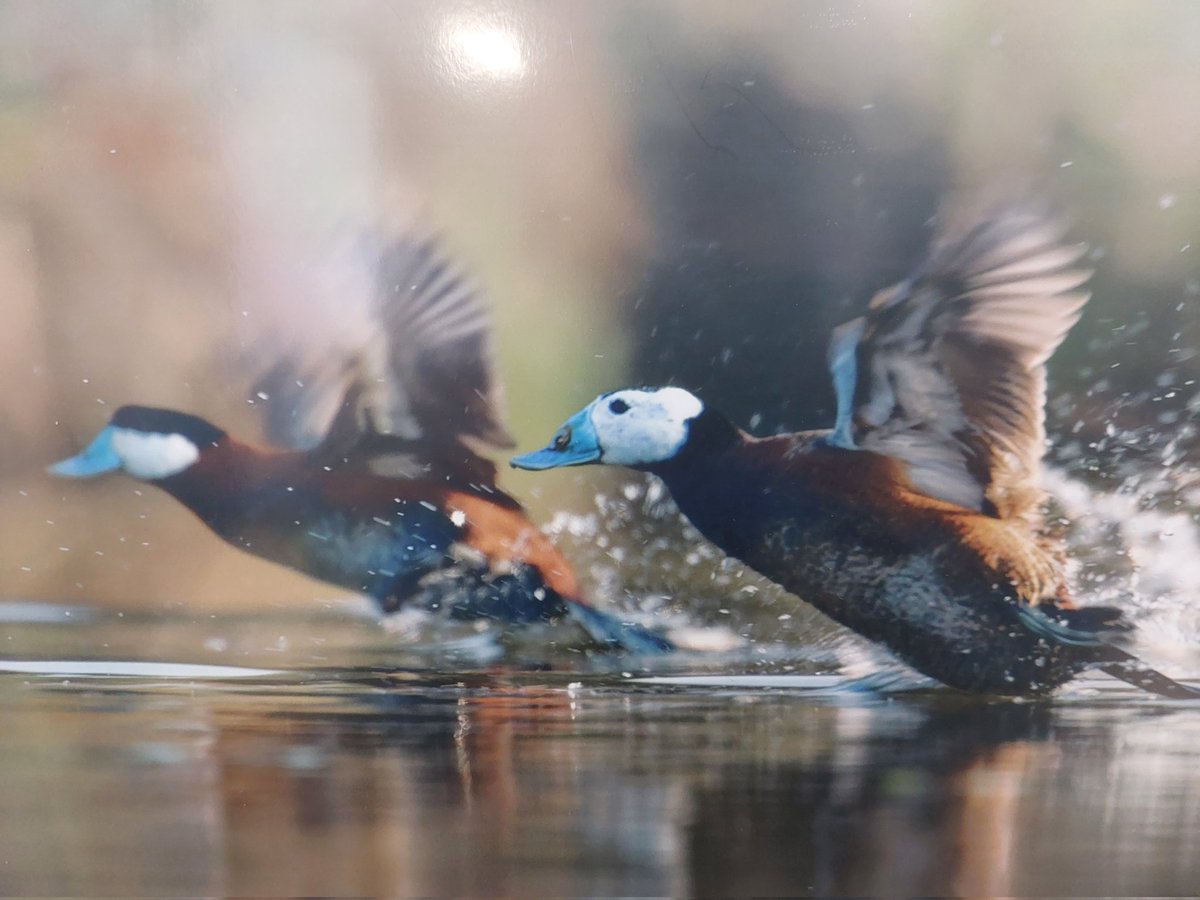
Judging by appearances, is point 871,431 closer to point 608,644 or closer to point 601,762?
point 608,644

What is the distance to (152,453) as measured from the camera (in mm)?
1682

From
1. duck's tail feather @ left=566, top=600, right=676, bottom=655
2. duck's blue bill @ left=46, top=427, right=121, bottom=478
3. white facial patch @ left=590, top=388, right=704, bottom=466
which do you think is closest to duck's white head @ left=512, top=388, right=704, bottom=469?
white facial patch @ left=590, top=388, right=704, bottom=466

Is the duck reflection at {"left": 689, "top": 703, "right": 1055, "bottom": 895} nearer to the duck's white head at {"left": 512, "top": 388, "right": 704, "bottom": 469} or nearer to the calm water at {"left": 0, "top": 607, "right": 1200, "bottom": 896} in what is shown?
the calm water at {"left": 0, "top": 607, "right": 1200, "bottom": 896}

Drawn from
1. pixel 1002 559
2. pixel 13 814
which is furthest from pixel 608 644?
pixel 13 814

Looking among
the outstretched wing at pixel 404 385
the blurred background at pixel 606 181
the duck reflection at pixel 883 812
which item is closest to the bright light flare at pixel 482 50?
the blurred background at pixel 606 181

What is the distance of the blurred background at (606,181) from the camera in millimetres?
1568

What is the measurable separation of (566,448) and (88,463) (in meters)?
0.75

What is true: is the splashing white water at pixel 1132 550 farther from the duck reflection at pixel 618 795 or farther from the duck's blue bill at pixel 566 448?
the duck's blue bill at pixel 566 448

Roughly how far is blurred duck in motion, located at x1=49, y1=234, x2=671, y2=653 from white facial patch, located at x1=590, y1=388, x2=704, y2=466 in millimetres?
153

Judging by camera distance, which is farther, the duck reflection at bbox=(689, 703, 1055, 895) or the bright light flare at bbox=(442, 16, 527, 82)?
the bright light flare at bbox=(442, 16, 527, 82)

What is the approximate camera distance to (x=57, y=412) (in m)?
1.69

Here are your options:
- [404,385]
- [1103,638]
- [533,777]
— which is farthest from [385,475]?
[1103,638]

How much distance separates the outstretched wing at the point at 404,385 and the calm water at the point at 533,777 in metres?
0.28

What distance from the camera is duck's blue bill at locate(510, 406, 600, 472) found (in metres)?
1.65
